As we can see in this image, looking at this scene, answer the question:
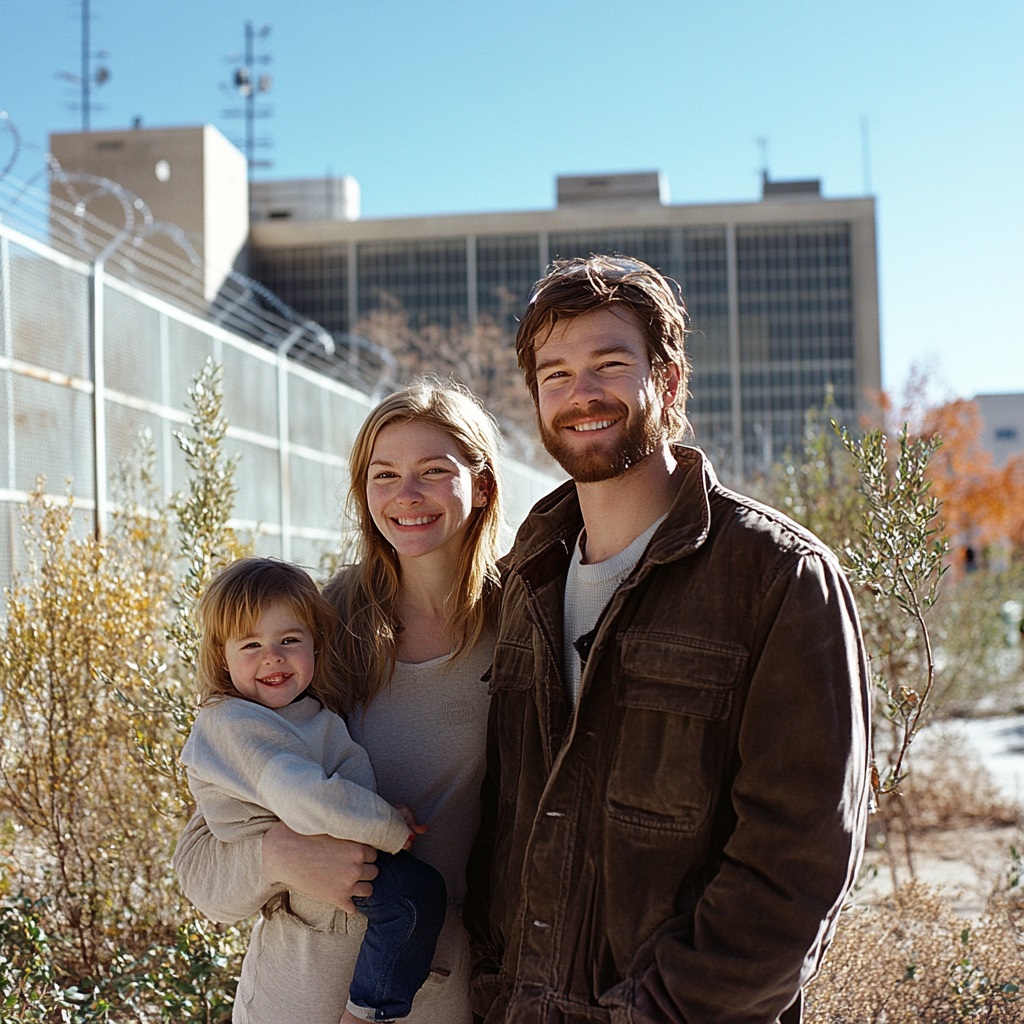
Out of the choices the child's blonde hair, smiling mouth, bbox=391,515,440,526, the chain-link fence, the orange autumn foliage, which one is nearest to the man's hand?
the child's blonde hair

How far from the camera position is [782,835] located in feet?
6.39

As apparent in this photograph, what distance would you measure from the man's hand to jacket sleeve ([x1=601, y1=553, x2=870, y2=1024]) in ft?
2.18

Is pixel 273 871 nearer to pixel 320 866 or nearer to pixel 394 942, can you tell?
pixel 320 866

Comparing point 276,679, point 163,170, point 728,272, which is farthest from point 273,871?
point 728,272

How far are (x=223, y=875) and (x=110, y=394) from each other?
19.5 ft

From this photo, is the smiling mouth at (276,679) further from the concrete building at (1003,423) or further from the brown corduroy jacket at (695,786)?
the concrete building at (1003,423)

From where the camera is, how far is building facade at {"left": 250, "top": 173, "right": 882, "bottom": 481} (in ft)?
194

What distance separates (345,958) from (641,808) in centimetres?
82

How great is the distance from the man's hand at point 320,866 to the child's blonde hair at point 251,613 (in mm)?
341

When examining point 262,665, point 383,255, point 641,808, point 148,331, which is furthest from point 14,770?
point 383,255

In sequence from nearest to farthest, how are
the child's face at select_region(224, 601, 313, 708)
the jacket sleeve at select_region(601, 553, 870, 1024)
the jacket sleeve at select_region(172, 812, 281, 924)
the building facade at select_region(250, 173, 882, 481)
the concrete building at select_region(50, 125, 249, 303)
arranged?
the jacket sleeve at select_region(601, 553, 870, 1024)
the jacket sleeve at select_region(172, 812, 281, 924)
the child's face at select_region(224, 601, 313, 708)
the concrete building at select_region(50, 125, 249, 303)
the building facade at select_region(250, 173, 882, 481)

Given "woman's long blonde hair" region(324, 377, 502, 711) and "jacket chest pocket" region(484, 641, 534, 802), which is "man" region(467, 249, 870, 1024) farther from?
"woman's long blonde hair" region(324, 377, 502, 711)

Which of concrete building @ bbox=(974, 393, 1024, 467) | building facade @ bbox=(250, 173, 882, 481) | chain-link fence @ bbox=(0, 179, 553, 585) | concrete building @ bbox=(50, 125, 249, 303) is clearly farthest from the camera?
concrete building @ bbox=(974, 393, 1024, 467)

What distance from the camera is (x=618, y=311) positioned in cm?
233
